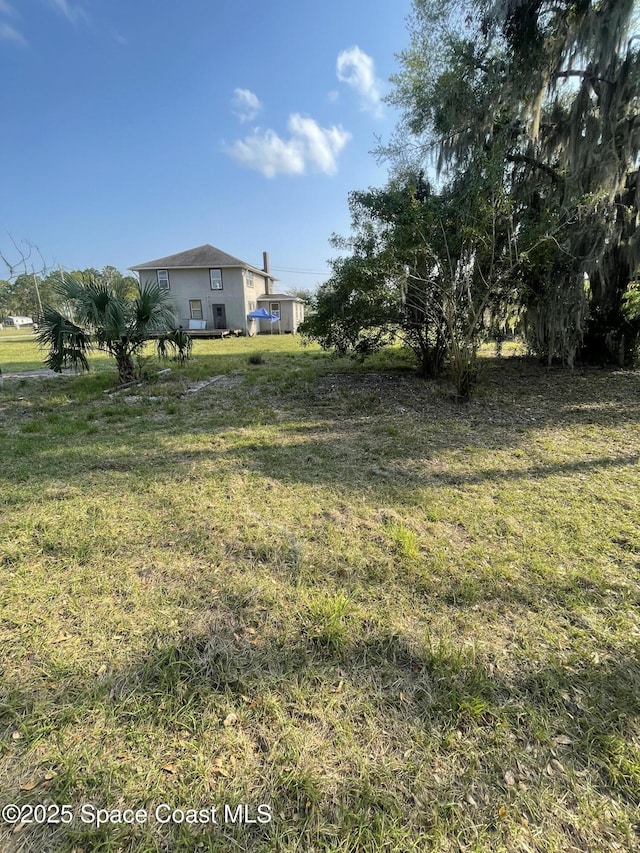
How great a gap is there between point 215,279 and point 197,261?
1449 mm

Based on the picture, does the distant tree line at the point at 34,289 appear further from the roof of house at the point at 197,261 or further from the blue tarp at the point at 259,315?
the blue tarp at the point at 259,315

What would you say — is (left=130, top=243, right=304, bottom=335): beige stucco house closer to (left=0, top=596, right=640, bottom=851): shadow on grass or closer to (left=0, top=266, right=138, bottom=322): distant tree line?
(left=0, top=266, right=138, bottom=322): distant tree line

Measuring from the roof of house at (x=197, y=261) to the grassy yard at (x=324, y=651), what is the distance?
21.9 meters

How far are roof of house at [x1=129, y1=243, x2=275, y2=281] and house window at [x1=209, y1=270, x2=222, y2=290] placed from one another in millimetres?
368

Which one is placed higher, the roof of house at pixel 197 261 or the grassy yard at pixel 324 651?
A: the roof of house at pixel 197 261

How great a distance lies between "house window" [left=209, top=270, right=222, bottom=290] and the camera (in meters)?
23.5

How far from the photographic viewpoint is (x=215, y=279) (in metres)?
23.6

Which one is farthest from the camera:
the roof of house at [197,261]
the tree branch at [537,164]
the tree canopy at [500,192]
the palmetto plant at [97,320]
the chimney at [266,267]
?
the chimney at [266,267]

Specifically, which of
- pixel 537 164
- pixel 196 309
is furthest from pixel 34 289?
pixel 537 164

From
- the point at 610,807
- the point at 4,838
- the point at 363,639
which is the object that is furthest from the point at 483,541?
the point at 4,838

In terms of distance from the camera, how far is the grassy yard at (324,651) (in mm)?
1210

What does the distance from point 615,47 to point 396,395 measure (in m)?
5.96

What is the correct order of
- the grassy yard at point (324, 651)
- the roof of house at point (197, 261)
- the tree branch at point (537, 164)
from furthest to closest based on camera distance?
Answer: the roof of house at point (197, 261) < the tree branch at point (537, 164) < the grassy yard at point (324, 651)

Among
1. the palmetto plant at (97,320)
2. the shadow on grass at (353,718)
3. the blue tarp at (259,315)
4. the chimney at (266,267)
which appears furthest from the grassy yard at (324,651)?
the chimney at (266,267)
